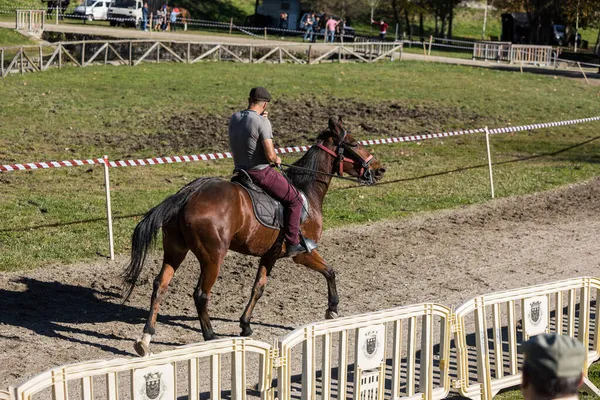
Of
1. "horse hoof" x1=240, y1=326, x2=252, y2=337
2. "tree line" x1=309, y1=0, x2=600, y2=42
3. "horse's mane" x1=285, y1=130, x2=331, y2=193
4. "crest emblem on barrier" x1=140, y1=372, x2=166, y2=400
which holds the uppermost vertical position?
"tree line" x1=309, y1=0, x2=600, y2=42

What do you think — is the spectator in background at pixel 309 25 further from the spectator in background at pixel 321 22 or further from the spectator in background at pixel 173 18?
the spectator in background at pixel 173 18

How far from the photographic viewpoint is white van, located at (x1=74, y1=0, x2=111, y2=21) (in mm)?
59094

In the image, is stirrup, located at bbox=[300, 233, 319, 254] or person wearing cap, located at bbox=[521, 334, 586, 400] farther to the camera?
stirrup, located at bbox=[300, 233, 319, 254]

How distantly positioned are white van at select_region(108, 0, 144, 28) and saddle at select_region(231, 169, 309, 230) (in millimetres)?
48461

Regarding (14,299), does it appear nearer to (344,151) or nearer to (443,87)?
(344,151)

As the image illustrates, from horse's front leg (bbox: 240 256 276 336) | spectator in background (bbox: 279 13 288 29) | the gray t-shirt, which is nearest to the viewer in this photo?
the gray t-shirt

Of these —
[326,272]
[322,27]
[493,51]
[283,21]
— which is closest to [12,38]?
[322,27]

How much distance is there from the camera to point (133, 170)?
20.5 m

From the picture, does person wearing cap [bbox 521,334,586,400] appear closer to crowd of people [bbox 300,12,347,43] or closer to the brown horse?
the brown horse

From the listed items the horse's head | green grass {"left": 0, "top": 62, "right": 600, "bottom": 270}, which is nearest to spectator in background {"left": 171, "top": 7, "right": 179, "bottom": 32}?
green grass {"left": 0, "top": 62, "right": 600, "bottom": 270}

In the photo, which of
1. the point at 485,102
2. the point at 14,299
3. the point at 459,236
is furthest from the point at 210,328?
the point at 485,102

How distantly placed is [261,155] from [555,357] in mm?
6683

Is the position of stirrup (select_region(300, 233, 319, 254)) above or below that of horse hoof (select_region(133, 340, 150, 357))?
above

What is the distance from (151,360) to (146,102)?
22878 mm
